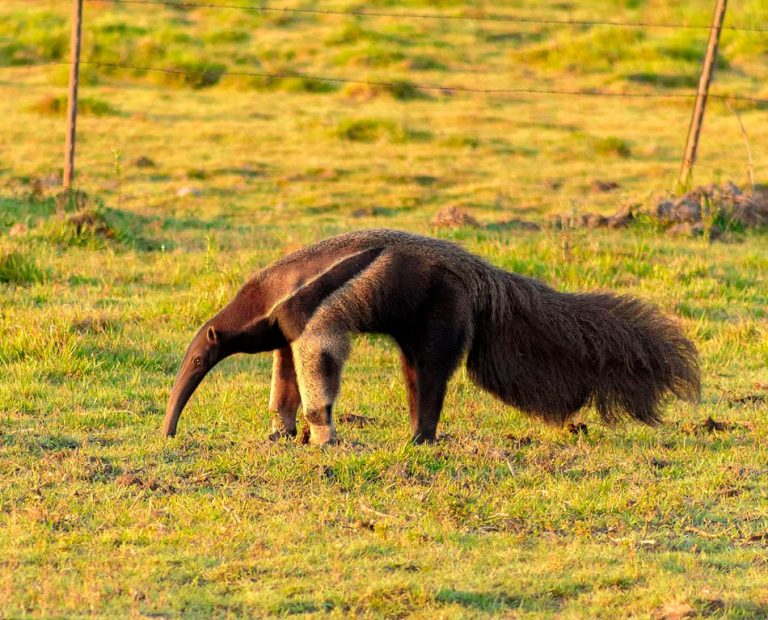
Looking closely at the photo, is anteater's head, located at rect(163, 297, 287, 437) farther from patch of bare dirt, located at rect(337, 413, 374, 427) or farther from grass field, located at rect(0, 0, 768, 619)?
patch of bare dirt, located at rect(337, 413, 374, 427)

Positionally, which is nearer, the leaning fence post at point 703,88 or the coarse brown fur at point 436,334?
the coarse brown fur at point 436,334

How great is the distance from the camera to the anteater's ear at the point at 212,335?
6547mm

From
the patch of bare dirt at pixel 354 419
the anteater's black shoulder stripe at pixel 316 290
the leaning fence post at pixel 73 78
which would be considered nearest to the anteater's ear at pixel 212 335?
the anteater's black shoulder stripe at pixel 316 290

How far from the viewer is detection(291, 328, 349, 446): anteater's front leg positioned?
6258mm

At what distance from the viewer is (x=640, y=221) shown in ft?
42.9

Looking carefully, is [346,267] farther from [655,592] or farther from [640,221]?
[640,221]

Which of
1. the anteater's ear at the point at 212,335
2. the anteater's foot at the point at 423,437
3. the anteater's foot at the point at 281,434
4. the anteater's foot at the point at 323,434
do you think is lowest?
the anteater's foot at the point at 281,434

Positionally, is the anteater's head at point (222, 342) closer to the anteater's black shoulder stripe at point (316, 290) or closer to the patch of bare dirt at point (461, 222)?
the anteater's black shoulder stripe at point (316, 290)

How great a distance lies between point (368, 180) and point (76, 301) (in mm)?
7045

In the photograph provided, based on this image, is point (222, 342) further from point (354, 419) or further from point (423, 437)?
point (423, 437)

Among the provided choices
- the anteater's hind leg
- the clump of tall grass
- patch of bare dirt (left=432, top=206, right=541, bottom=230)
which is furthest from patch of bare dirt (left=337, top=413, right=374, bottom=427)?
patch of bare dirt (left=432, top=206, right=541, bottom=230)

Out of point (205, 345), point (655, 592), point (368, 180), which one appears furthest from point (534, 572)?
point (368, 180)

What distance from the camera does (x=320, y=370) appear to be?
6.29m

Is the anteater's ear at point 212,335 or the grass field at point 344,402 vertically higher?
the anteater's ear at point 212,335
